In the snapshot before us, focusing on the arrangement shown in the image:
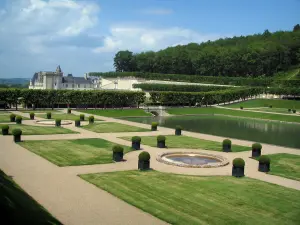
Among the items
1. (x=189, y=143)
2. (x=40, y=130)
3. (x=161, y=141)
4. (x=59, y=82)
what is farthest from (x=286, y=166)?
(x=59, y=82)

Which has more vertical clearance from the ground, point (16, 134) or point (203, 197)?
point (16, 134)

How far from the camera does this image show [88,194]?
1505 centimetres

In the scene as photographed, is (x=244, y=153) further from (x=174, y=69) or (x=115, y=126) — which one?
(x=174, y=69)

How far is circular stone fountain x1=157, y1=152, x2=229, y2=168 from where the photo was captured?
2113 centimetres

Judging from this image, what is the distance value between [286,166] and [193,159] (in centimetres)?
554

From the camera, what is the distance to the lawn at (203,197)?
43.2 ft

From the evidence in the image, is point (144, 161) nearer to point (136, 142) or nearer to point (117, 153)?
point (117, 153)

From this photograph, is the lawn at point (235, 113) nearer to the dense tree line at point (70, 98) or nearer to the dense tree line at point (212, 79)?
the dense tree line at point (70, 98)

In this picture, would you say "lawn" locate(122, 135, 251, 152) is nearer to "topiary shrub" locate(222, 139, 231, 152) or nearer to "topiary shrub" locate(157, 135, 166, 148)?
"topiary shrub" locate(222, 139, 231, 152)

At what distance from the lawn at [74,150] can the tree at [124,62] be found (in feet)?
352

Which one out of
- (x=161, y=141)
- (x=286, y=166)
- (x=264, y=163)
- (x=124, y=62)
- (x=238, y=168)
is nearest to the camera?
(x=238, y=168)

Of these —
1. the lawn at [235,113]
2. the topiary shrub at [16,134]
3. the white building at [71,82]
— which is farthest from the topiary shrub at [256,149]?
the white building at [71,82]

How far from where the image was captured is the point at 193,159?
2367cm

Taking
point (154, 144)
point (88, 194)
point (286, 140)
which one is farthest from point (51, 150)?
point (286, 140)
